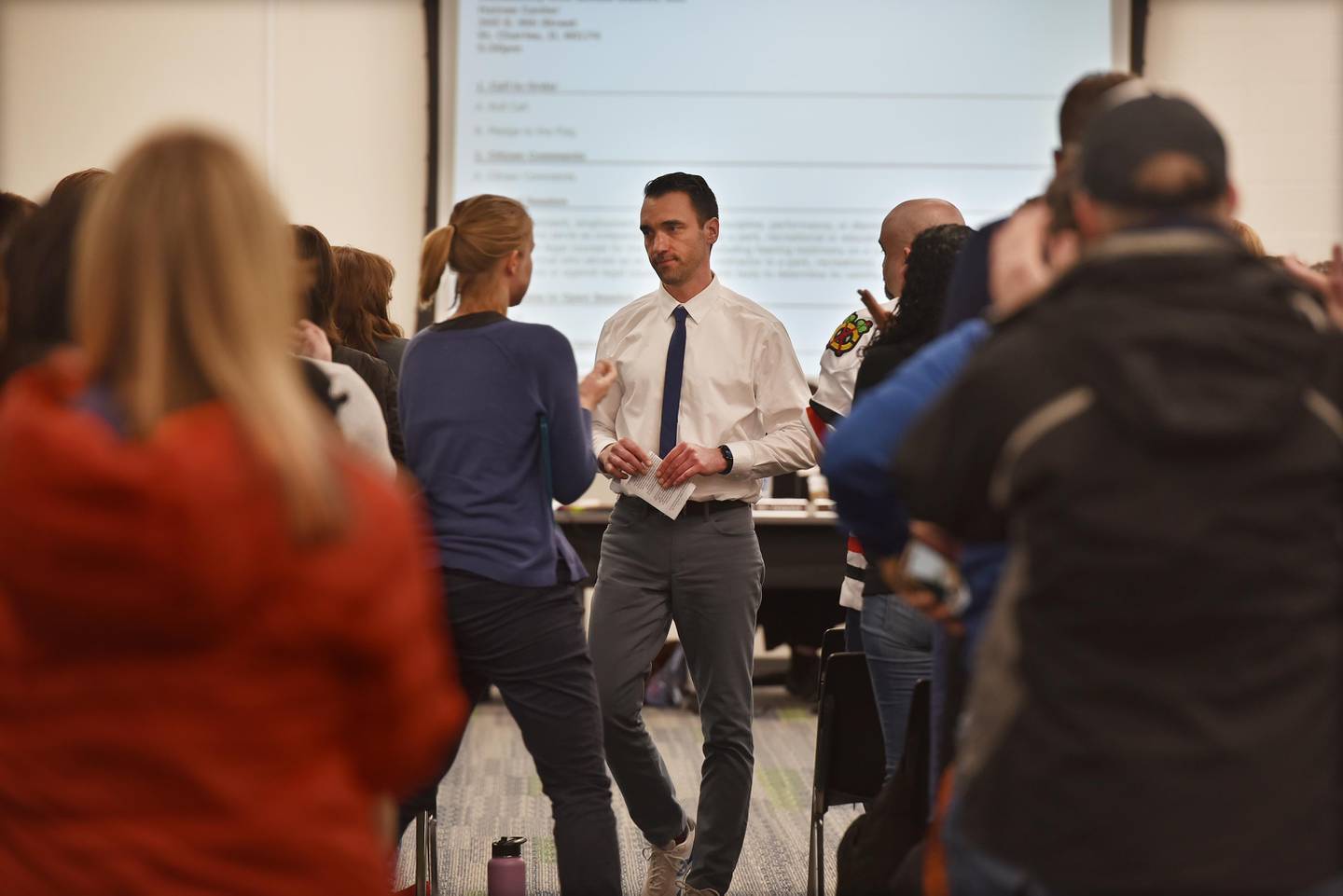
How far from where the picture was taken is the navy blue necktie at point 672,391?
329 centimetres

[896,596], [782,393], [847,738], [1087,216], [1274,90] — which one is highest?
[1274,90]

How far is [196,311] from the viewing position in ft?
4.11

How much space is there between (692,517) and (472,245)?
0.95m

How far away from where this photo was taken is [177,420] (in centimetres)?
123

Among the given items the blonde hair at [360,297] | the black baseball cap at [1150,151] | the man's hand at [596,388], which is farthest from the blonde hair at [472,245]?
the black baseball cap at [1150,151]

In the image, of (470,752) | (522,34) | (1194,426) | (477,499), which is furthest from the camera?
(522,34)

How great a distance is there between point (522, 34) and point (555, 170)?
58 centimetres

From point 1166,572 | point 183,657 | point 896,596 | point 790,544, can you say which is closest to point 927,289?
point 896,596

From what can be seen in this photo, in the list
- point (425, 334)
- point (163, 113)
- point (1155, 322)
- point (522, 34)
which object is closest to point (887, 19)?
point (522, 34)

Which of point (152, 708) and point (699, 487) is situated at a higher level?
point (152, 708)

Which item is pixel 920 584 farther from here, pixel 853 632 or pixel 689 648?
pixel 689 648

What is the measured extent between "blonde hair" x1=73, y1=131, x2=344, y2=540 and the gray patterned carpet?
7.71 ft

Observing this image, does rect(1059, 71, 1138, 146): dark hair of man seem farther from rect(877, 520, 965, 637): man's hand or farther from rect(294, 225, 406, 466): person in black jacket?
rect(294, 225, 406, 466): person in black jacket

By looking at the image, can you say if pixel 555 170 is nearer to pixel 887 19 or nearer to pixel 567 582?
pixel 887 19
